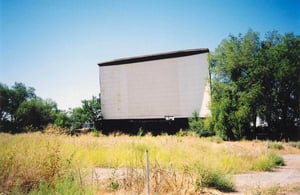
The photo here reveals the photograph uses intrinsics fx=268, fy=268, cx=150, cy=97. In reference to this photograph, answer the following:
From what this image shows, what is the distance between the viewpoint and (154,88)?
44.3 meters

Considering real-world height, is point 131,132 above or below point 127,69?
below

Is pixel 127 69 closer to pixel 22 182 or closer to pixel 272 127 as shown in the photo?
pixel 272 127

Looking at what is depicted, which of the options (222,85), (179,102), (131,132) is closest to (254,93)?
(222,85)

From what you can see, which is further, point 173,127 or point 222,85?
point 173,127

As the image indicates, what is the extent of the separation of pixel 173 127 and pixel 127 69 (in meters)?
12.9

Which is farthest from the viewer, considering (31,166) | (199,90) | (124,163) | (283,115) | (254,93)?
(199,90)

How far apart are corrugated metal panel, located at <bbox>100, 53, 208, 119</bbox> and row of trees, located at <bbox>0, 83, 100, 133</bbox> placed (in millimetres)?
2951

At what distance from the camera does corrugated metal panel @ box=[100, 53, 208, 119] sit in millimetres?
41338

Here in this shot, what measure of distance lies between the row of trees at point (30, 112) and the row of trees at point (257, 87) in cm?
2347

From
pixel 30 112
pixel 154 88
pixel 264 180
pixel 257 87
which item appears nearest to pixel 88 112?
pixel 154 88

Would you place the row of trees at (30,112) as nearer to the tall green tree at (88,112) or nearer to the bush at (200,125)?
the tall green tree at (88,112)

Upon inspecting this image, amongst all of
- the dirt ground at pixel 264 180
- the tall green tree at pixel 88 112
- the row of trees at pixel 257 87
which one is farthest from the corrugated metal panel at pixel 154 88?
the dirt ground at pixel 264 180

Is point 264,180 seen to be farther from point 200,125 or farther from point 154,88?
point 154,88

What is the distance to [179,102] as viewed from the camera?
42250 mm
